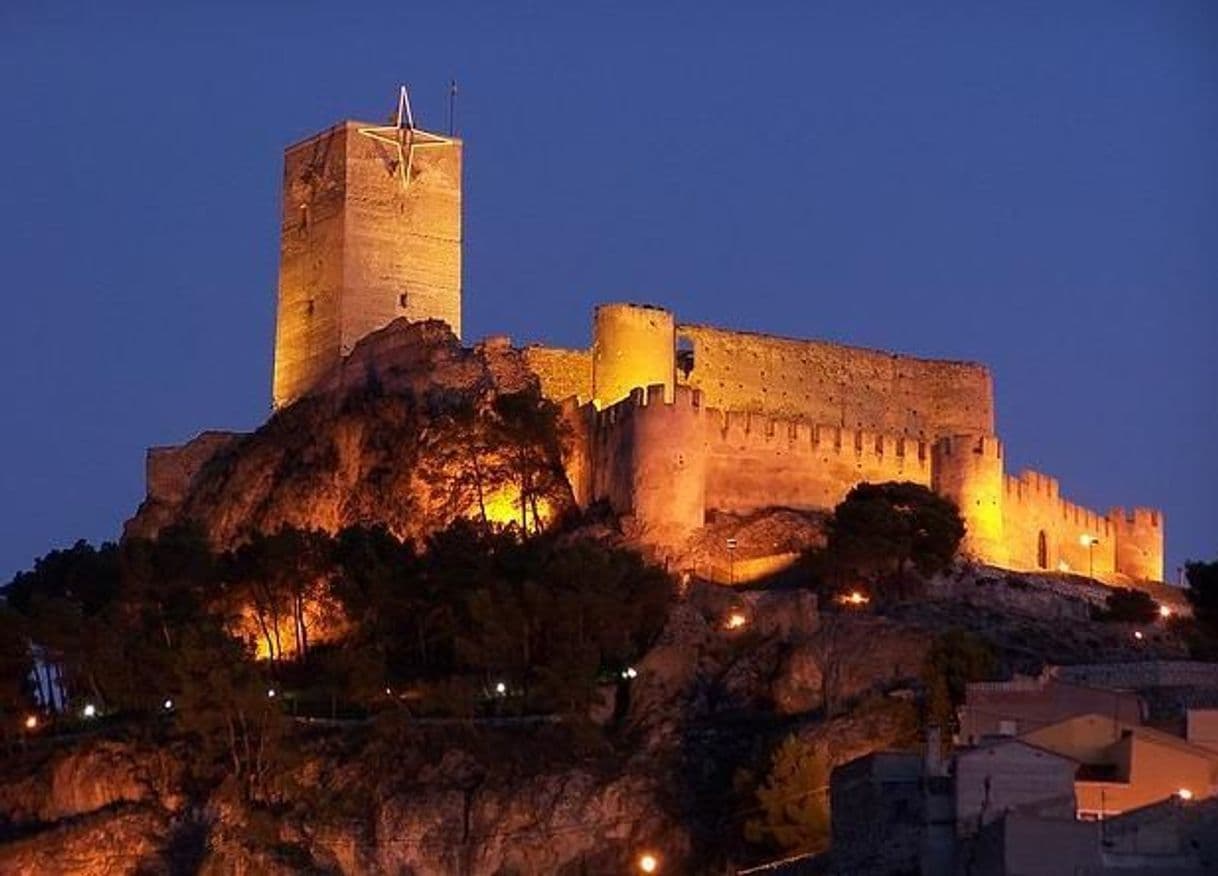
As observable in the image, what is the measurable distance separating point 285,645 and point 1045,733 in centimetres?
2729

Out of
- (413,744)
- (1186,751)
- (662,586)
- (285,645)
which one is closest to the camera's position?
(1186,751)

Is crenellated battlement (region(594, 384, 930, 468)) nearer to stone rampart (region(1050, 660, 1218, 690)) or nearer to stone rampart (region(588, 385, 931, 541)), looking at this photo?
stone rampart (region(588, 385, 931, 541))

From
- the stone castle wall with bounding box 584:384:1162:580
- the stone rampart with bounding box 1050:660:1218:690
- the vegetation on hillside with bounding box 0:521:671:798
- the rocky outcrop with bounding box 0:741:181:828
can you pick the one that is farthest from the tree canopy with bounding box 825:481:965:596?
the rocky outcrop with bounding box 0:741:181:828

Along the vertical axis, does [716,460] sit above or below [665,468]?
above

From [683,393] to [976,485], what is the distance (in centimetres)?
830

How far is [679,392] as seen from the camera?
3179 inches

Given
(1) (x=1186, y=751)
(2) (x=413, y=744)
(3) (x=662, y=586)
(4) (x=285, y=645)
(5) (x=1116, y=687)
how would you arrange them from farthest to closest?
(4) (x=285, y=645) < (3) (x=662, y=586) < (2) (x=413, y=744) < (5) (x=1116, y=687) < (1) (x=1186, y=751)

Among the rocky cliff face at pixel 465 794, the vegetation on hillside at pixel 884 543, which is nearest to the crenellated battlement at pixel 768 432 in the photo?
the vegetation on hillside at pixel 884 543

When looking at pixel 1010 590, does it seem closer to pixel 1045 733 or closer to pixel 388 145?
pixel 1045 733

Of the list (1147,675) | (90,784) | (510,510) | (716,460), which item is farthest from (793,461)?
(90,784)

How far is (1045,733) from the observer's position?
187 ft

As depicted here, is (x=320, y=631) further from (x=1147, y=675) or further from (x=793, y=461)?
(x=1147, y=675)

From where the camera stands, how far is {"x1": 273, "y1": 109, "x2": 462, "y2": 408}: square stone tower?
90.7m

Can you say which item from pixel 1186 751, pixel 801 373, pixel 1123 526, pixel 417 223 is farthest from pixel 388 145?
pixel 1186 751
